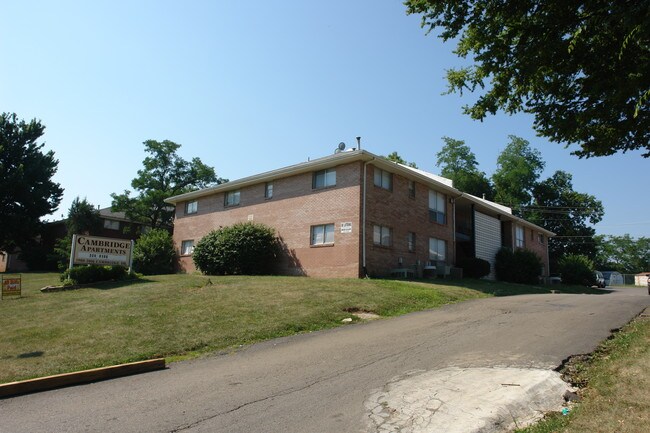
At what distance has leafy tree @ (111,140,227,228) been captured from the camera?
4538 centimetres

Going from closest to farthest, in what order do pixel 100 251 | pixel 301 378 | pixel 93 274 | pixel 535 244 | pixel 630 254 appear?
pixel 301 378 → pixel 93 274 → pixel 100 251 → pixel 535 244 → pixel 630 254

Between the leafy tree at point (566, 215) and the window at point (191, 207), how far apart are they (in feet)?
164

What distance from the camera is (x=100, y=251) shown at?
66.9ft

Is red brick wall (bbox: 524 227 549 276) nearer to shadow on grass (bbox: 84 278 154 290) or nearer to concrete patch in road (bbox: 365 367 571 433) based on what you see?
shadow on grass (bbox: 84 278 154 290)

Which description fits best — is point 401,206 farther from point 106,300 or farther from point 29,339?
point 29,339

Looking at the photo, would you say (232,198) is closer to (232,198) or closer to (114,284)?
(232,198)

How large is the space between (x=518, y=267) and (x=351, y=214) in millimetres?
15296

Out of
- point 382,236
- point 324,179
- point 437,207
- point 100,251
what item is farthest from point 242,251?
point 437,207

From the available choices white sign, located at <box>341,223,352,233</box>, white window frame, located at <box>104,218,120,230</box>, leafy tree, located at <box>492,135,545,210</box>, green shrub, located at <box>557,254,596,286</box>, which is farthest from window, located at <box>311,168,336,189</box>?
leafy tree, located at <box>492,135,545,210</box>

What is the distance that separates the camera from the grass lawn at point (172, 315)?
9352 mm

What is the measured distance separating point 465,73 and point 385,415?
7.34 m

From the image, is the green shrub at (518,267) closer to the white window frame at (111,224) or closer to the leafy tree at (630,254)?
the white window frame at (111,224)

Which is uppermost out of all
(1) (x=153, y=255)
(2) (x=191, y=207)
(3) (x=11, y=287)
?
(2) (x=191, y=207)

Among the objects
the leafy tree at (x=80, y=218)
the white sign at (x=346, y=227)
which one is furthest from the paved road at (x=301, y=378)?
the leafy tree at (x=80, y=218)
